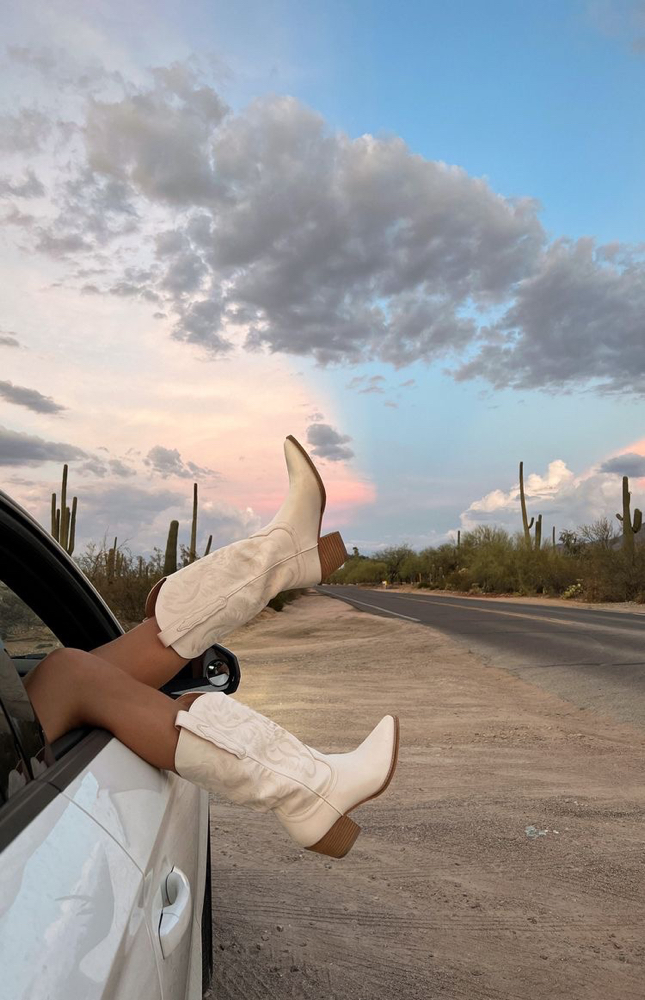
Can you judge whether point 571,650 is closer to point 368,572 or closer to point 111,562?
point 111,562

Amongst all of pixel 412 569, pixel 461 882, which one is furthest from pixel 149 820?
pixel 412 569

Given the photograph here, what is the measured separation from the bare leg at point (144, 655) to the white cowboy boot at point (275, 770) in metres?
0.30

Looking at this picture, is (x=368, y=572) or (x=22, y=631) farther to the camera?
(x=368, y=572)

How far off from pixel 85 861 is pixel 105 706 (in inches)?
27.3

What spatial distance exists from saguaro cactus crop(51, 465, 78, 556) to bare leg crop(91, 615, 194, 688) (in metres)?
23.5

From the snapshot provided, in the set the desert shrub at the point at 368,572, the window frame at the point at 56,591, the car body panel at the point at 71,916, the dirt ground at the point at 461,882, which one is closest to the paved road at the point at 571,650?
the dirt ground at the point at 461,882

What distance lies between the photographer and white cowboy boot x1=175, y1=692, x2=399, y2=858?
6.24 ft

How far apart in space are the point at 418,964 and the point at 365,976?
213mm

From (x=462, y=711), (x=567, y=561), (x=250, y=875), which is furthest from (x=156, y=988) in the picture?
(x=567, y=561)

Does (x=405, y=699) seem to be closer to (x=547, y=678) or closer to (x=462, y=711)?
(x=462, y=711)

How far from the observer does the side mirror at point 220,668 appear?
2615 mm

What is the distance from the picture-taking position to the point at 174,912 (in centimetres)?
146

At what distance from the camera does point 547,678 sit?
1047 cm

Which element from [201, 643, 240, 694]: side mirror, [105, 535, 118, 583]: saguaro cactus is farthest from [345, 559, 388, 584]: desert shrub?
[201, 643, 240, 694]: side mirror
